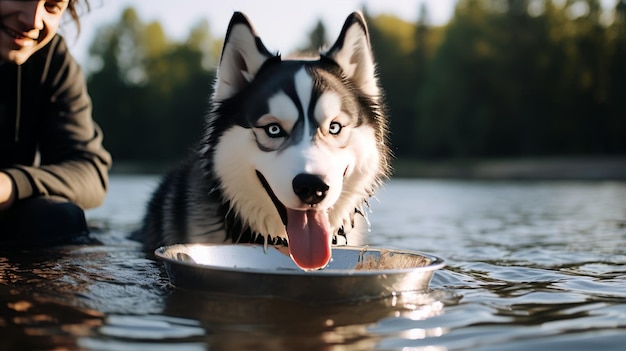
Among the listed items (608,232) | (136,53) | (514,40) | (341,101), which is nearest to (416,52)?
(514,40)

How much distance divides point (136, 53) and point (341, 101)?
50605 millimetres

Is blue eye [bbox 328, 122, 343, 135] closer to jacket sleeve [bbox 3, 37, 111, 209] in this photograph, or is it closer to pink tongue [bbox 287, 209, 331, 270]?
pink tongue [bbox 287, 209, 331, 270]

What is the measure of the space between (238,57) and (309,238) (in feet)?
4.02

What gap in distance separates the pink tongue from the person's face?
1874mm

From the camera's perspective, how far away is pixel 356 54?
425 centimetres

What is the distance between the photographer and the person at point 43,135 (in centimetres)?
421

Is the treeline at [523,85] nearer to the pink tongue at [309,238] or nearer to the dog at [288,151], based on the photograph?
the dog at [288,151]

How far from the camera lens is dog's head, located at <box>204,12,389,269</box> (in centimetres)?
344

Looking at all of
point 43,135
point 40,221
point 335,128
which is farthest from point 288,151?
point 43,135

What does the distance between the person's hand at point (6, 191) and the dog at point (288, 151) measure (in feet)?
3.12

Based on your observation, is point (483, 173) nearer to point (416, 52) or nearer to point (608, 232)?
point (416, 52)

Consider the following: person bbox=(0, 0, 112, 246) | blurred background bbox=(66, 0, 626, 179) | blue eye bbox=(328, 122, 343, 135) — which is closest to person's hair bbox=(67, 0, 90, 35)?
person bbox=(0, 0, 112, 246)

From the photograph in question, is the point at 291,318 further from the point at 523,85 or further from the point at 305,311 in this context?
the point at 523,85

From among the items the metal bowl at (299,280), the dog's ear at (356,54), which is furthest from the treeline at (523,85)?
the metal bowl at (299,280)
